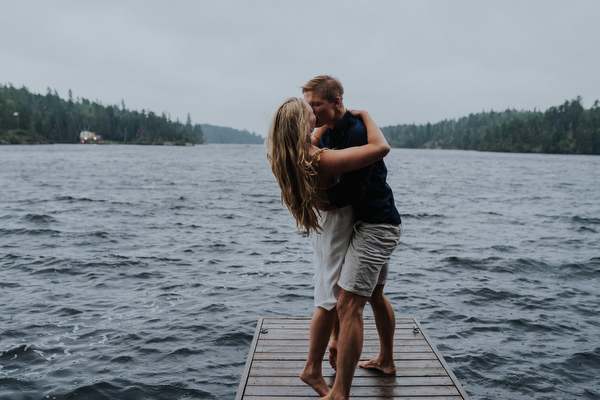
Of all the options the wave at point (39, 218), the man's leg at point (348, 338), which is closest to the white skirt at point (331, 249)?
the man's leg at point (348, 338)

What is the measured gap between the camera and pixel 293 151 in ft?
10.3

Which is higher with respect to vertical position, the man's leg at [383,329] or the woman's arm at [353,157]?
the woman's arm at [353,157]

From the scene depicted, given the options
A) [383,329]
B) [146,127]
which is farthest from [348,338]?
[146,127]

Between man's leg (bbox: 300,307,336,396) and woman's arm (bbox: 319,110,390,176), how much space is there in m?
1.14

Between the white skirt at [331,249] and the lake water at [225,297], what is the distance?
2.63m

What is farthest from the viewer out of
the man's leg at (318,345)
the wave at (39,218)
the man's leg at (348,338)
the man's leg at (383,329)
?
the wave at (39,218)

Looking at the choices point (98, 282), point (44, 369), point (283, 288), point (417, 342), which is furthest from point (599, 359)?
point (98, 282)

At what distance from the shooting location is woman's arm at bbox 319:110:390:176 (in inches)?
121

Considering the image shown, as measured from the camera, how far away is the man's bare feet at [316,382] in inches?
145

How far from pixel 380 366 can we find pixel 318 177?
79.6 inches

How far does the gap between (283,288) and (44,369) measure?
463cm

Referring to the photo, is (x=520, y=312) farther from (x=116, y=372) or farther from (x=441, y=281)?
(x=116, y=372)

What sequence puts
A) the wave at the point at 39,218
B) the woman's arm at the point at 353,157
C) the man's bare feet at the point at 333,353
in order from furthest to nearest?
the wave at the point at 39,218 < the man's bare feet at the point at 333,353 < the woman's arm at the point at 353,157

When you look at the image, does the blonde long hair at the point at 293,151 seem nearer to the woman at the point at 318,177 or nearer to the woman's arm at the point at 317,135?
the woman at the point at 318,177
